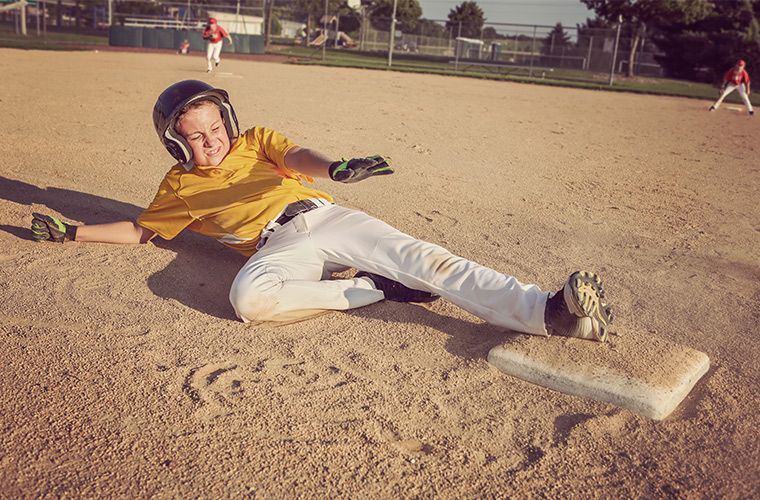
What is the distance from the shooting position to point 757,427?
2.19m

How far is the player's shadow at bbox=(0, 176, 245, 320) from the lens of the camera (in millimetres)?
3076

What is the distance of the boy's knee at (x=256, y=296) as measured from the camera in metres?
2.71

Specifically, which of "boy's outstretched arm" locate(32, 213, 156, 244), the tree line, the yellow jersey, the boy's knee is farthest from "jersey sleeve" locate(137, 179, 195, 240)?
the tree line

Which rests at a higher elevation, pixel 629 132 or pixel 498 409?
pixel 629 132

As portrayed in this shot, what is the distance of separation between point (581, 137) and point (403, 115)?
247 cm

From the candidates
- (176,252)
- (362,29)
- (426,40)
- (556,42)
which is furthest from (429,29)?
(176,252)

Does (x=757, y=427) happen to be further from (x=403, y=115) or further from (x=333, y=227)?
(x=403, y=115)

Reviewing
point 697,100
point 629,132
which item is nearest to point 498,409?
point 629,132

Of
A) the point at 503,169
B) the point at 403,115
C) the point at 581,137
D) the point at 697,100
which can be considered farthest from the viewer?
the point at 697,100

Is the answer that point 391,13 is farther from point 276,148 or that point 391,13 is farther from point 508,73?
point 276,148

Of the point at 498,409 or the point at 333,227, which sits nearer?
the point at 498,409

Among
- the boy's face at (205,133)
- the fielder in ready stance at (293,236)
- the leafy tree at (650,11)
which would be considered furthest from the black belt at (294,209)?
the leafy tree at (650,11)

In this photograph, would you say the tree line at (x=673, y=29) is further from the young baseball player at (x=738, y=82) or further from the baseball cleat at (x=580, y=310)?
the baseball cleat at (x=580, y=310)

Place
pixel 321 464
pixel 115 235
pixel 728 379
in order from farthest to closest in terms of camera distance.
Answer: pixel 115 235 → pixel 728 379 → pixel 321 464
